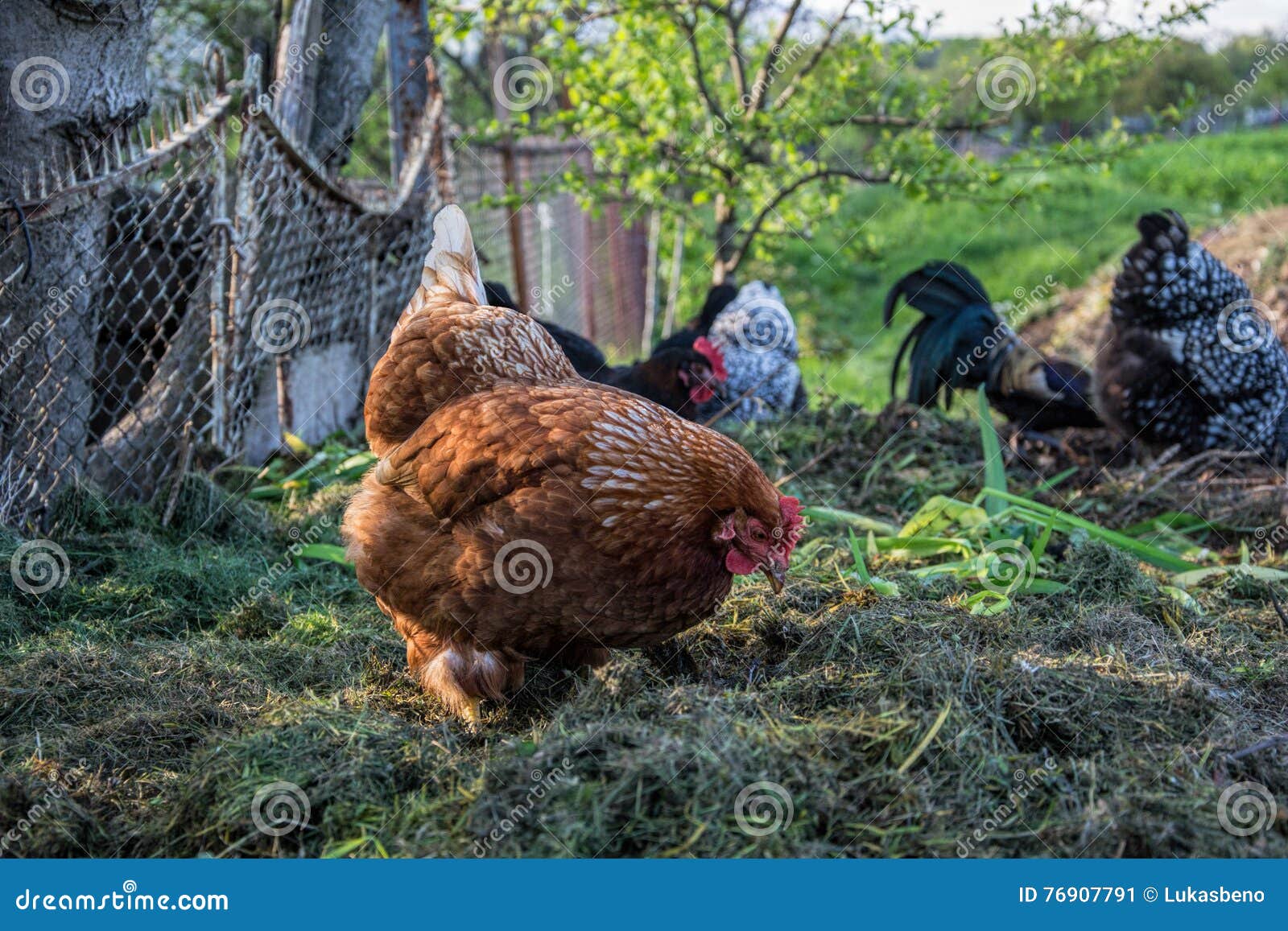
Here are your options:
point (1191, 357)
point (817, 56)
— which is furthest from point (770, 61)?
point (1191, 357)

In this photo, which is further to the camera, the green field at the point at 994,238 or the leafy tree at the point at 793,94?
the green field at the point at 994,238

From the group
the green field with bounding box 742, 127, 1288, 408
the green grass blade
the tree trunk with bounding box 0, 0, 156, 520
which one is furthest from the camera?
the green field with bounding box 742, 127, 1288, 408

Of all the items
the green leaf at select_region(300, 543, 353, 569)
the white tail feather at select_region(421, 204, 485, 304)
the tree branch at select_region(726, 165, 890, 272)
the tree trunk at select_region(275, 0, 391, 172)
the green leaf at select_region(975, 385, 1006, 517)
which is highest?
the tree trunk at select_region(275, 0, 391, 172)

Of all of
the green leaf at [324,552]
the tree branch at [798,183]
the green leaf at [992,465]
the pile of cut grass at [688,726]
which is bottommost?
the pile of cut grass at [688,726]

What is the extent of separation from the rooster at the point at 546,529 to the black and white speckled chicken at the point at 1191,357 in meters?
3.67

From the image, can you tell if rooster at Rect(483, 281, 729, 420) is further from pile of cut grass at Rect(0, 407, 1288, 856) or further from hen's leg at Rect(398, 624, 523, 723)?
hen's leg at Rect(398, 624, 523, 723)

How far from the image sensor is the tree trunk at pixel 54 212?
10.9 feet

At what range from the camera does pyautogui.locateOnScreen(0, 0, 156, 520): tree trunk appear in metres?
3.33

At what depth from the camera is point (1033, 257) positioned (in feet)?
40.8

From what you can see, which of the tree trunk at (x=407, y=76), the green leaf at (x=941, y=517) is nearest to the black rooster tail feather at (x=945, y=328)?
the green leaf at (x=941, y=517)

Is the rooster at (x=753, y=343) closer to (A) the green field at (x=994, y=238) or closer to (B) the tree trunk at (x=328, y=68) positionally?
(A) the green field at (x=994, y=238)

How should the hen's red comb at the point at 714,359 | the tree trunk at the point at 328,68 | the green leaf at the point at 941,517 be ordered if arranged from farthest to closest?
the hen's red comb at the point at 714,359, the tree trunk at the point at 328,68, the green leaf at the point at 941,517

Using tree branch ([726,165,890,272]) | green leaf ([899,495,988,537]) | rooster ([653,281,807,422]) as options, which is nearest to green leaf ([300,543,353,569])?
green leaf ([899,495,988,537])

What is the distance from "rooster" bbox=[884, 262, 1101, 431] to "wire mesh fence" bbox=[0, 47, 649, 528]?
99.9 inches
